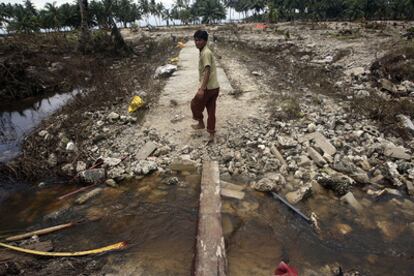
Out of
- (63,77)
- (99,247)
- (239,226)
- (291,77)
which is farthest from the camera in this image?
(63,77)

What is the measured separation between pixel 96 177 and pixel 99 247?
4.37 ft

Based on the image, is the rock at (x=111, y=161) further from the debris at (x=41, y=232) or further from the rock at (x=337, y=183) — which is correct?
the rock at (x=337, y=183)

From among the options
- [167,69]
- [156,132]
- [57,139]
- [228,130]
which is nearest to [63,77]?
[167,69]

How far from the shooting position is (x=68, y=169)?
13.4 ft

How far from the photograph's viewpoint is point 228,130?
15.4 feet

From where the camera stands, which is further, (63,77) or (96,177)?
(63,77)

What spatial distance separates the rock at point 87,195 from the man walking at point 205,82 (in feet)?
5.93

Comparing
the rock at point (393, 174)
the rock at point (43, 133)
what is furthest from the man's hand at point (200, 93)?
the rock at point (43, 133)

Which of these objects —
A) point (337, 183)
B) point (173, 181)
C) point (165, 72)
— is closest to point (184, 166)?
point (173, 181)

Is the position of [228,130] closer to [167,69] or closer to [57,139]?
[57,139]

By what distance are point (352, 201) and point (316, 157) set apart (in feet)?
2.76

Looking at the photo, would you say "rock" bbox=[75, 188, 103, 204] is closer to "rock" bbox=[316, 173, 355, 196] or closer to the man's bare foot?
the man's bare foot

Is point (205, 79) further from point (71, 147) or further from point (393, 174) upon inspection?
point (393, 174)

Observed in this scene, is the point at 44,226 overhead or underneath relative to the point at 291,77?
underneath
